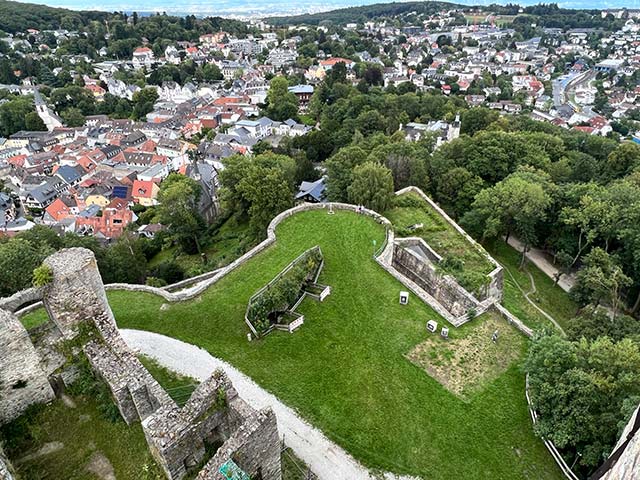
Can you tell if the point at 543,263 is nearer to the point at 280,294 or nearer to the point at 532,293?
the point at 532,293

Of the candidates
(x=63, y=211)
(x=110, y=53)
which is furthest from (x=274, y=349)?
(x=110, y=53)

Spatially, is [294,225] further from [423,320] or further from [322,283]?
[423,320]

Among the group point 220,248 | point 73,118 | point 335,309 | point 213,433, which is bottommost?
point 73,118

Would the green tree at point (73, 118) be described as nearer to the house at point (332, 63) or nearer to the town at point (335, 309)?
the town at point (335, 309)

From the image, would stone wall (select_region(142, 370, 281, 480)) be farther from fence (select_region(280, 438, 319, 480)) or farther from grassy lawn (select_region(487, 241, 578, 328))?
grassy lawn (select_region(487, 241, 578, 328))

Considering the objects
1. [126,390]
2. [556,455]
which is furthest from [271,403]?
[556,455]

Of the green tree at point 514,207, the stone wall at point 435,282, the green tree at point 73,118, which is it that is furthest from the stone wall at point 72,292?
the green tree at point 73,118
